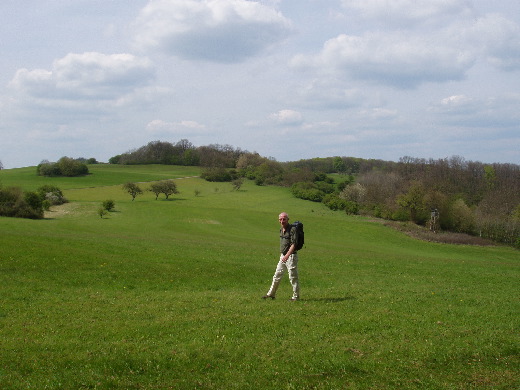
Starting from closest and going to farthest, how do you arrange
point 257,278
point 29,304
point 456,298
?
point 29,304
point 456,298
point 257,278

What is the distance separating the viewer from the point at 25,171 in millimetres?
144000

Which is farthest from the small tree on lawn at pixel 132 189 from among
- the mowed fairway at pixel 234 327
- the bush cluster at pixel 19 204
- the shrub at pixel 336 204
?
the mowed fairway at pixel 234 327

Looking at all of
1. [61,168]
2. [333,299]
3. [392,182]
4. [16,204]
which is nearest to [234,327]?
[333,299]

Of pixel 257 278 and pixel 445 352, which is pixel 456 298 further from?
pixel 257 278

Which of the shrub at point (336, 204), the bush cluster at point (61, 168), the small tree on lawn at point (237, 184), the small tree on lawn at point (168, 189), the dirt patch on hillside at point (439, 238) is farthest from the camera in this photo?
the bush cluster at point (61, 168)

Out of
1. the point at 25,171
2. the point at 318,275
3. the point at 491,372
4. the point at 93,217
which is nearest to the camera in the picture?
the point at 491,372

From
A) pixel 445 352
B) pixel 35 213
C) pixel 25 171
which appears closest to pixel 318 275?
pixel 445 352

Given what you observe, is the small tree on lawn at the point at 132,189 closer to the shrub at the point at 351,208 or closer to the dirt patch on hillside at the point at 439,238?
the shrub at the point at 351,208

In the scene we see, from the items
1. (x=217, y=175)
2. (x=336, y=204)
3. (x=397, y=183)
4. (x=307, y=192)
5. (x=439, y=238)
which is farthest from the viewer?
(x=217, y=175)

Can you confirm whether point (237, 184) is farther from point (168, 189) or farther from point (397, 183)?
point (397, 183)

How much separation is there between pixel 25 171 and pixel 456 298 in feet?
509

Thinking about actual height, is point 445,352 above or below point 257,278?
above

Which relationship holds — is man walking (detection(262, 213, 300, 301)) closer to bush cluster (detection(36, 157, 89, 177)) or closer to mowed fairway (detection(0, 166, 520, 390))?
mowed fairway (detection(0, 166, 520, 390))

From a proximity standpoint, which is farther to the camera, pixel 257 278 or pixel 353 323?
pixel 257 278
